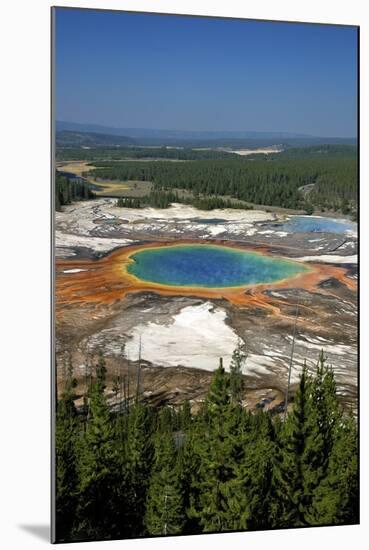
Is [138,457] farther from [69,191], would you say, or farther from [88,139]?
[88,139]

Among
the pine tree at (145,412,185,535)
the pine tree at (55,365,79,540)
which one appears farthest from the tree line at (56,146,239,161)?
the pine tree at (145,412,185,535)

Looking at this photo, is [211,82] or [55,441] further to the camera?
[211,82]

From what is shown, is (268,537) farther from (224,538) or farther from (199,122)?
(199,122)

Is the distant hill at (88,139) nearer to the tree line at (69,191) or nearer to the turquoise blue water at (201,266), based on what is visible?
the tree line at (69,191)

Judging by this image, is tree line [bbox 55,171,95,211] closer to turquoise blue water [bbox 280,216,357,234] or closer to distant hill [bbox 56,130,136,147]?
distant hill [bbox 56,130,136,147]

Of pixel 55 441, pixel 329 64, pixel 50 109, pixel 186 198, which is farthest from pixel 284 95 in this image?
pixel 55 441

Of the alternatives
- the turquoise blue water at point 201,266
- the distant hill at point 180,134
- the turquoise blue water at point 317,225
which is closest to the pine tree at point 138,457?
the turquoise blue water at point 201,266
